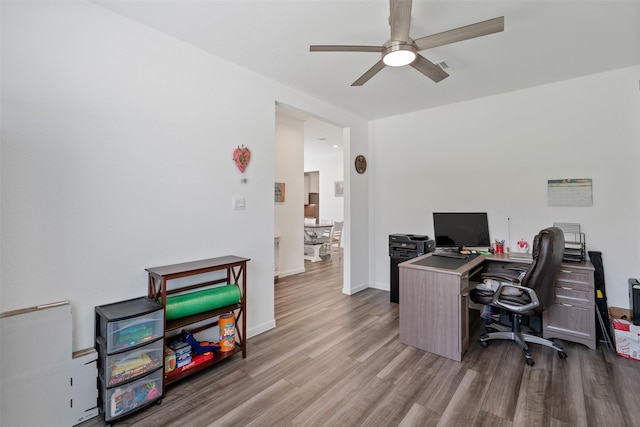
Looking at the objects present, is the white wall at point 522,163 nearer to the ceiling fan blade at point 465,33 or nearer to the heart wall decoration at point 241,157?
the ceiling fan blade at point 465,33

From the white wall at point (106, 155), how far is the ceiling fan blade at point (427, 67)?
1600 mm

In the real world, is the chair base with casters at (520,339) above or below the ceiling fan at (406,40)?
below

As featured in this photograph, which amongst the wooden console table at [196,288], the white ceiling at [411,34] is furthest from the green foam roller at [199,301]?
the white ceiling at [411,34]

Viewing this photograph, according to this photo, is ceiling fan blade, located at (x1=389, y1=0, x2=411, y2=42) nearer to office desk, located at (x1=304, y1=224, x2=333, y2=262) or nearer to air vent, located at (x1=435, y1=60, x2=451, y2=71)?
air vent, located at (x1=435, y1=60, x2=451, y2=71)

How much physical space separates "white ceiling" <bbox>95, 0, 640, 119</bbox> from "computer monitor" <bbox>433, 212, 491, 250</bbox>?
5.00 feet

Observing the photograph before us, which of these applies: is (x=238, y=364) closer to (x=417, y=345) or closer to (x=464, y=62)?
(x=417, y=345)

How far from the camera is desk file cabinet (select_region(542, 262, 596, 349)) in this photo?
260 centimetres

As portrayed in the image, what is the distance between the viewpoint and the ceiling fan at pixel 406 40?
1.62 m

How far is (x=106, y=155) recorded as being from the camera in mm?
1946

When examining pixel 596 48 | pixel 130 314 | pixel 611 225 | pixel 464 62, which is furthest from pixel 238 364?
pixel 596 48

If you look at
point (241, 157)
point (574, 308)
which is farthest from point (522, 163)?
point (241, 157)

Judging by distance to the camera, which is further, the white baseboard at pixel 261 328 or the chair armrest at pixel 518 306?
the white baseboard at pixel 261 328

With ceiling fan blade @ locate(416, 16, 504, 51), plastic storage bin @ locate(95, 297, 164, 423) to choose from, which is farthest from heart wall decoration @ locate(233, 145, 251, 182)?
ceiling fan blade @ locate(416, 16, 504, 51)

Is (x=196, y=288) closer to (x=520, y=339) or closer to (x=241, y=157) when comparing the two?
(x=241, y=157)
